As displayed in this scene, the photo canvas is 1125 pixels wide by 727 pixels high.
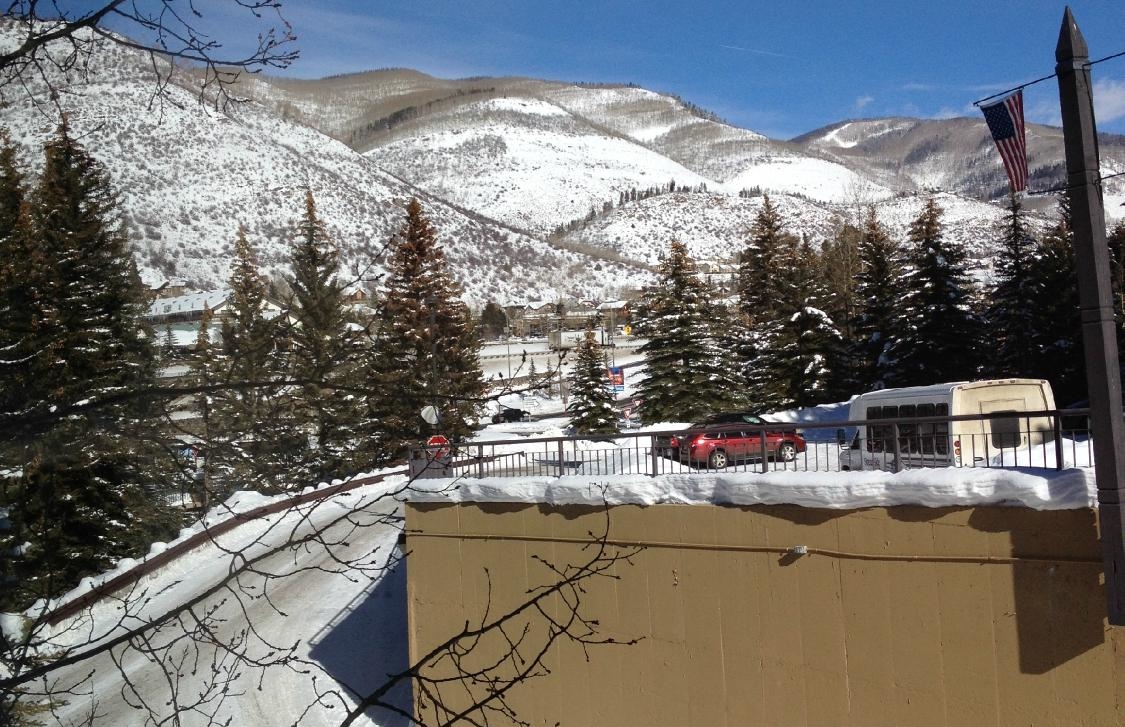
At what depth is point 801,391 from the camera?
3534cm

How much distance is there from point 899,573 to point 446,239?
96.3 metres

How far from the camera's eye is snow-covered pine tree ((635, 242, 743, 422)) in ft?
107

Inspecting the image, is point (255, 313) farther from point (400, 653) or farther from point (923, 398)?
point (400, 653)

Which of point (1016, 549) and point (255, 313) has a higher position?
point (255, 313)

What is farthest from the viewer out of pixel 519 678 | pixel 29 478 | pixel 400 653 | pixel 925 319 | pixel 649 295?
pixel 649 295

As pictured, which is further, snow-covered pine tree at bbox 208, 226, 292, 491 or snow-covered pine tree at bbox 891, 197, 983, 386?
snow-covered pine tree at bbox 891, 197, 983, 386

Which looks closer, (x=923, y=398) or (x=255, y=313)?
(x=255, y=313)

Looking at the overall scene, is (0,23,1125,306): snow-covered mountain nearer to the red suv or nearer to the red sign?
the red sign

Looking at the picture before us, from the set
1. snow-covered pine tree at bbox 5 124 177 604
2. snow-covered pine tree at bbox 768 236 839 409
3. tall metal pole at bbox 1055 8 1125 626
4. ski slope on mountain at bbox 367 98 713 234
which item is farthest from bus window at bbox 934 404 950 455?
ski slope on mountain at bbox 367 98 713 234

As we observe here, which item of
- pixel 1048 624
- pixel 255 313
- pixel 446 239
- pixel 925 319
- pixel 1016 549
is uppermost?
pixel 446 239

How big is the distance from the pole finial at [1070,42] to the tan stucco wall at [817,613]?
3.43 meters

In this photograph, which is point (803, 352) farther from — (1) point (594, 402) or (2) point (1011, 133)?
(2) point (1011, 133)

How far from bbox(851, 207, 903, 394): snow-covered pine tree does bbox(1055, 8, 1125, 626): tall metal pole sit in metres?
27.4

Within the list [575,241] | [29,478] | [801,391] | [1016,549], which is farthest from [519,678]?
[575,241]
